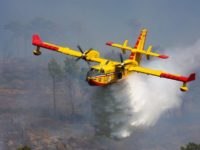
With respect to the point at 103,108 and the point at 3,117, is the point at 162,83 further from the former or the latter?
the point at 3,117

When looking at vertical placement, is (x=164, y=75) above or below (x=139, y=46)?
below

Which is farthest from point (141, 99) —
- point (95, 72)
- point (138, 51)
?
point (95, 72)

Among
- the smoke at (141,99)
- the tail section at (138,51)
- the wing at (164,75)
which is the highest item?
the tail section at (138,51)

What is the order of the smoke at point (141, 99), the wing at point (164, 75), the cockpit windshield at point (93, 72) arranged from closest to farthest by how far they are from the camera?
the cockpit windshield at point (93, 72), the wing at point (164, 75), the smoke at point (141, 99)

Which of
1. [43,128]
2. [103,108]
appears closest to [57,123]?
[43,128]

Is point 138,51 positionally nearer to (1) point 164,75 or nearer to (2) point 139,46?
(2) point 139,46

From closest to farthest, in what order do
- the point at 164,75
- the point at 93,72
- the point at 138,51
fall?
the point at 93,72 → the point at 164,75 → the point at 138,51

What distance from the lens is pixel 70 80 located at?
132875 millimetres

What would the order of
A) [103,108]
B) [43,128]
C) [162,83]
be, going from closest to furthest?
[103,108]
[162,83]
[43,128]

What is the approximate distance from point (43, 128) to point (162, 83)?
149ft

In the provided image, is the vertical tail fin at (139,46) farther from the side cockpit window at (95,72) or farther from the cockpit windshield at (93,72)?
the cockpit windshield at (93,72)

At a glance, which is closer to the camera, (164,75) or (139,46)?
(164,75)

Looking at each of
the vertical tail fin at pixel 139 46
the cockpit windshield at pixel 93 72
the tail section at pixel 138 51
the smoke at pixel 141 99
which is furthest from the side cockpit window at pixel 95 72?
the vertical tail fin at pixel 139 46

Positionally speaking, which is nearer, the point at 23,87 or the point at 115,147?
the point at 115,147
